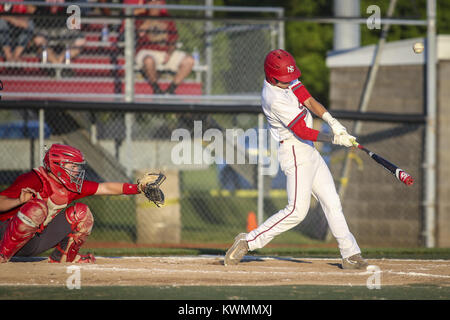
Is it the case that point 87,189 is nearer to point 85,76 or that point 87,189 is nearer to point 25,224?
point 25,224

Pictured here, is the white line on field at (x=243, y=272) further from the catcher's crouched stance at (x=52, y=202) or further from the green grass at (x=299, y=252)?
the green grass at (x=299, y=252)

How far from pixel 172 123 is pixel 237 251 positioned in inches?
209

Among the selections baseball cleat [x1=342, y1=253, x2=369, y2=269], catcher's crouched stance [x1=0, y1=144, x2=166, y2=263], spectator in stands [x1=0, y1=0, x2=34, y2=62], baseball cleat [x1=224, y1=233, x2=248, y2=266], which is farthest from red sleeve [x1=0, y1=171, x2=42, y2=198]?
spectator in stands [x1=0, y1=0, x2=34, y2=62]

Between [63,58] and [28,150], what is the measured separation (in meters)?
1.49

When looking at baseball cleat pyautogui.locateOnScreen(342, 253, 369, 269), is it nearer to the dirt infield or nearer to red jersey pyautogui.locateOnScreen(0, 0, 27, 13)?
the dirt infield

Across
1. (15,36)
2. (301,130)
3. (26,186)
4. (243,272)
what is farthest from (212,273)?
(15,36)

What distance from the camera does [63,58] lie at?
1123 cm

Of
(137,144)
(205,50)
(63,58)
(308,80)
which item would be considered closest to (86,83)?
(63,58)

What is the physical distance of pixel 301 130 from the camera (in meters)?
6.66

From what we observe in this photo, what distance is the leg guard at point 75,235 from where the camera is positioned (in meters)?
6.77

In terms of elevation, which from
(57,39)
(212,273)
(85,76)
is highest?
(57,39)

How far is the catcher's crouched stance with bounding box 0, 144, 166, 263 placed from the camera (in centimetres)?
646

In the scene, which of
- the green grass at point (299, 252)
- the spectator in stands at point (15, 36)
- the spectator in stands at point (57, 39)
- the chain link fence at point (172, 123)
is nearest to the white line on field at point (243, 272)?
the green grass at point (299, 252)

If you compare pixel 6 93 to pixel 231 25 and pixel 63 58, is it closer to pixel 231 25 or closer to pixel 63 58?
pixel 63 58
